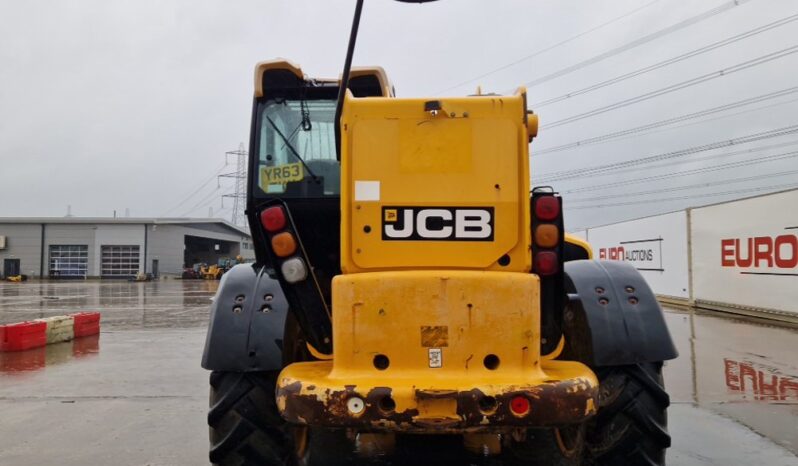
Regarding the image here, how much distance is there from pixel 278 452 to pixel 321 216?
1473 mm

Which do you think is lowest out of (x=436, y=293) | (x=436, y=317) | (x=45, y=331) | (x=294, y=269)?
(x=45, y=331)

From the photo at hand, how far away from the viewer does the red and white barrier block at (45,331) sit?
9844mm

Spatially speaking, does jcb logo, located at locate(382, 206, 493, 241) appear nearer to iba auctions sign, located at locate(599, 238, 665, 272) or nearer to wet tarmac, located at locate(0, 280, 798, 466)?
wet tarmac, located at locate(0, 280, 798, 466)

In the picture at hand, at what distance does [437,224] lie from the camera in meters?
2.73

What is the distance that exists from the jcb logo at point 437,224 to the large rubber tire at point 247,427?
3.71 feet

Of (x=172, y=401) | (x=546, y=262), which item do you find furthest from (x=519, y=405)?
(x=172, y=401)

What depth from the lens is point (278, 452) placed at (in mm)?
3018

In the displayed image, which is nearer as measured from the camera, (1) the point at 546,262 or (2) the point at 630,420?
(1) the point at 546,262

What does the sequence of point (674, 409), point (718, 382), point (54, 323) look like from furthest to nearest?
1. point (54, 323)
2. point (718, 382)
3. point (674, 409)

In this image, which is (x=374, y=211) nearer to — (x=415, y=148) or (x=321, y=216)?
(x=415, y=148)

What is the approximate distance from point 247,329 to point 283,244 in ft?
1.81

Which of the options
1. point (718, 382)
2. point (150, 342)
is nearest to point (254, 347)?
point (718, 382)

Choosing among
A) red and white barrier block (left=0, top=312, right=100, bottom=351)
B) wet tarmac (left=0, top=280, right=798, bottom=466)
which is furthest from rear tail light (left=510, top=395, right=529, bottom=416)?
red and white barrier block (left=0, top=312, right=100, bottom=351)

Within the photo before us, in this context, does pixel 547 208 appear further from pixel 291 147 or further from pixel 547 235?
pixel 291 147
